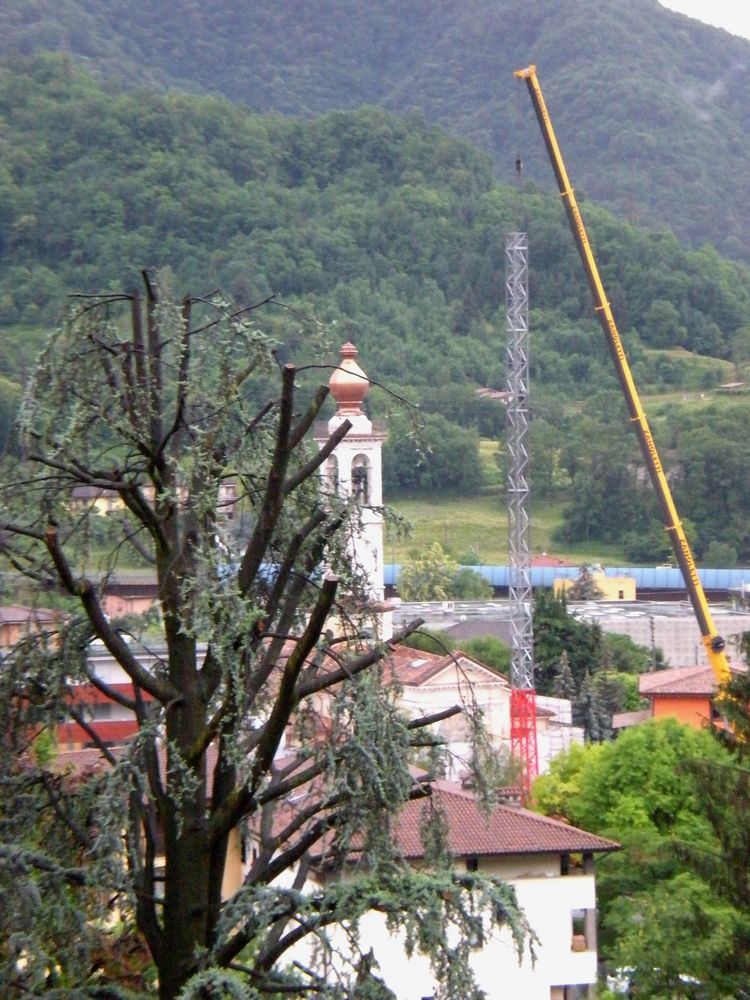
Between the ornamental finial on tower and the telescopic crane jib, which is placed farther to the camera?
the telescopic crane jib

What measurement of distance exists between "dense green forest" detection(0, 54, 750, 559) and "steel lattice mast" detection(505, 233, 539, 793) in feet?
209

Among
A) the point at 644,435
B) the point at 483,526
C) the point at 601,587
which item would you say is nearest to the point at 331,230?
the point at 483,526

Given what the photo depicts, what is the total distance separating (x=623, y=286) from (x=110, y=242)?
3346 cm

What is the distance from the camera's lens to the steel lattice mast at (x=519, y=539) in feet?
113

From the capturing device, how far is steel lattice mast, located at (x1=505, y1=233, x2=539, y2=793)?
34.4 metres

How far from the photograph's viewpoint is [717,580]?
7744 cm

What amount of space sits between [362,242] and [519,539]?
95824 mm

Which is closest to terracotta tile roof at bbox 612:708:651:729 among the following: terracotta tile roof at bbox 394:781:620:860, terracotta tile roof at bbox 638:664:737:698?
terracotta tile roof at bbox 638:664:737:698

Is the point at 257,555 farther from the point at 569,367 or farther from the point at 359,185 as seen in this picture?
the point at 359,185

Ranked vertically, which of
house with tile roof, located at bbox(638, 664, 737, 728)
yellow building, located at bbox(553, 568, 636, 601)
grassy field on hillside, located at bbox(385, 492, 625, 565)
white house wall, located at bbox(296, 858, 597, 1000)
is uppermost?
grassy field on hillside, located at bbox(385, 492, 625, 565)

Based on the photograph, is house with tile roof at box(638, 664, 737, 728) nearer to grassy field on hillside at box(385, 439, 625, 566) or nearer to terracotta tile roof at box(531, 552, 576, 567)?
terracotta tile roof at box(531, 552, 576, 567)

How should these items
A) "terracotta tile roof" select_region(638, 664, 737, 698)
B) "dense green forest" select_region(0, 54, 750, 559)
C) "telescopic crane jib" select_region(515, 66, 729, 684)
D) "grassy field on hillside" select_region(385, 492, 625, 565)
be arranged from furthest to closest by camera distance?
"dense green forest" select_region(0, 54, 750, 559) < "grassy field on hillside" select_region(385, 492, 625, 565) < "terracotta tile roof" select_region(638, 664, 737, 698) < "telescopic crane jib" select_region(515, 66, 729, 684)

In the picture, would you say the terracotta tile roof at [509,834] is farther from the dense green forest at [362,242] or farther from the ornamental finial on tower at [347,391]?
the dense green forest at [362,242]

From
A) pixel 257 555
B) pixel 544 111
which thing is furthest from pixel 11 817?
pixel 544 111
